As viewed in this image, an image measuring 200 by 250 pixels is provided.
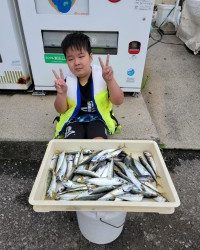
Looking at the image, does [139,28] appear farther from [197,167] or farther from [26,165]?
[26,165]

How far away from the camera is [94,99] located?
91.4 inches

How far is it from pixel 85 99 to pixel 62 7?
3.57ft

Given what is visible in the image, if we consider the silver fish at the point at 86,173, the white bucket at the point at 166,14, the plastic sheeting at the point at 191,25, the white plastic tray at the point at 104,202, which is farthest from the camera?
the white bucket at the point at 166,14

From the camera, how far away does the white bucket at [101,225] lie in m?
1.73

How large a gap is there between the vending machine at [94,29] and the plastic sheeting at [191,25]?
2142mm

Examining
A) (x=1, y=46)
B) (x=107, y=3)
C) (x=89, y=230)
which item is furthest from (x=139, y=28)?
(x=89, y=230)

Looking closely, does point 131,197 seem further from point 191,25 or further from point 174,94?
point 191,25

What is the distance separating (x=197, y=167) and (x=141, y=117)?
88cm

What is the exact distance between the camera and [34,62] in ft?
10.2

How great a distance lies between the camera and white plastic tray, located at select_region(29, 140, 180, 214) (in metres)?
1.42

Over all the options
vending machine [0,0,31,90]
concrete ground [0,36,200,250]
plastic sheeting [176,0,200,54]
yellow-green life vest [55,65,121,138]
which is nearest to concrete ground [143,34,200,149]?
concrete ground [0,36,200,250]

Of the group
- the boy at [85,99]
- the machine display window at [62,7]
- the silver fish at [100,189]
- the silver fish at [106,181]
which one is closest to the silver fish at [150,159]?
the silver fish at [106,181]

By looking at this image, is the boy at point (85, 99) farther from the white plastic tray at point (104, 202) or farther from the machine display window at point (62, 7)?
the machine display window at point (62, 7)

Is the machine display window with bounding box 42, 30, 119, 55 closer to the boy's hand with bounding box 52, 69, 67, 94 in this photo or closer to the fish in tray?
the boy's hand with bounding box 52, 69, 67, 94
